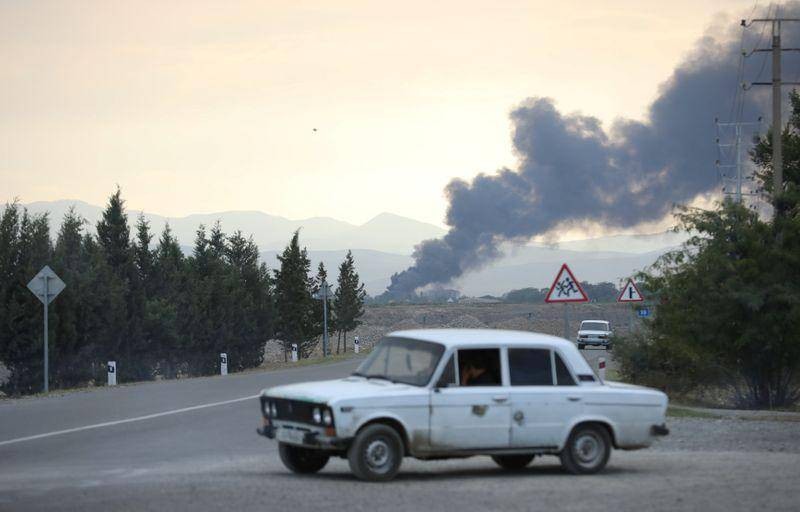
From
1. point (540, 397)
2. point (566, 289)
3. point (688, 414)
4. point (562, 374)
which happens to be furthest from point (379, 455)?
point (688, 414)

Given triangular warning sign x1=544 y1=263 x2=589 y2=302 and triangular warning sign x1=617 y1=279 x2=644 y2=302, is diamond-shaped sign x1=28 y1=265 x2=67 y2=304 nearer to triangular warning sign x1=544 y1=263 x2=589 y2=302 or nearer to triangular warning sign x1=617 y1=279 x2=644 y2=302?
triangular warning sign x1=544 y1=263 x2=589 y2=302

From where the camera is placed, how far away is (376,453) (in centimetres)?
1241

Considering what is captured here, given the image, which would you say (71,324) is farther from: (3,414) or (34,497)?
(34,497)

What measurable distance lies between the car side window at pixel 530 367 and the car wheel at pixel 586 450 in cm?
68

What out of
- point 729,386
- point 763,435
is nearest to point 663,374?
point 729,386

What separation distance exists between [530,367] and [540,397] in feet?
1.30

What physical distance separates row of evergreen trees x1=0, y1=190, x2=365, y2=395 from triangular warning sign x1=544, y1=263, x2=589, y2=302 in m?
22.9

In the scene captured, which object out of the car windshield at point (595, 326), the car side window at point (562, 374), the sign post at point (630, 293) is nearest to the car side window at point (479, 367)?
the car side window at point (562, 374)

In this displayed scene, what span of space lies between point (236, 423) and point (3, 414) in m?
5.93

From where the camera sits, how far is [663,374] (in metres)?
30.3

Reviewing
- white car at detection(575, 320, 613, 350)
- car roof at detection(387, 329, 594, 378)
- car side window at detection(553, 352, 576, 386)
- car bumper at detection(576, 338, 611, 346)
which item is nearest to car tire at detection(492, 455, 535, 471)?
car side window at detection(553, 352, 576, 386)

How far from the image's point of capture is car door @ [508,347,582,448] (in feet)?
43.1

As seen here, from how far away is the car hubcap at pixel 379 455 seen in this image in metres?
12.4

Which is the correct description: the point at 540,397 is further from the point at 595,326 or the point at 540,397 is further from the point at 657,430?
the point at 595,326
